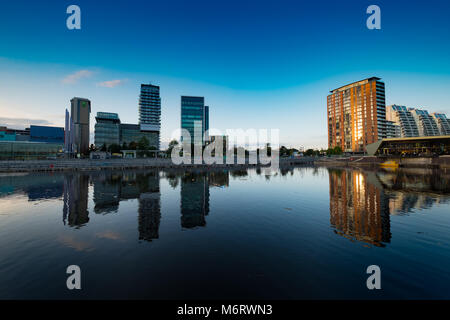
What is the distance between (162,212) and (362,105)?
206714mm

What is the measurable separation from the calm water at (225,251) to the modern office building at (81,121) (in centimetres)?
20610

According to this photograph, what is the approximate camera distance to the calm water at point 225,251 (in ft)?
25.6

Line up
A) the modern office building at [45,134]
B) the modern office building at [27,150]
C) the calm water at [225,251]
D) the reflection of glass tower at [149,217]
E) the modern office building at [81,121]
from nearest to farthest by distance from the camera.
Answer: the calm water at [225,251]
the reflection of glass tower at [149,217]
the modern office building at [27,150]
the modern office building at [45,134]
the modern office building at [81,121]

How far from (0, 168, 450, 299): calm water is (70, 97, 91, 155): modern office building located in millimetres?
206104

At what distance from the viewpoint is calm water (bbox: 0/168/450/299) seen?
7816 mm

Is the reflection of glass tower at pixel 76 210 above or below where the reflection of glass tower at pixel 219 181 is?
below

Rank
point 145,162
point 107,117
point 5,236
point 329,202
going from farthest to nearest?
point 107,117, point 145,162, point 329,202, point 5,236

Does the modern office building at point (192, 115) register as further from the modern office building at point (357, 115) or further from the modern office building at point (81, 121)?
the modern office building at point (357, 115)

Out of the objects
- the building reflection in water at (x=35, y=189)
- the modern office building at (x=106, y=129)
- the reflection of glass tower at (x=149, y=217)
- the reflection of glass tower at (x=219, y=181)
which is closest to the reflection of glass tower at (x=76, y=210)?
the building reflection in water at (x=35, y=189)

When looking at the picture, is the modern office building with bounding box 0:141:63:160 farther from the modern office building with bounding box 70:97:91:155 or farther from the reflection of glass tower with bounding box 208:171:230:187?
the reflection of glass tower with bounding box 208:171:230:187

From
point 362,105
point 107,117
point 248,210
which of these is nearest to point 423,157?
point 362,105

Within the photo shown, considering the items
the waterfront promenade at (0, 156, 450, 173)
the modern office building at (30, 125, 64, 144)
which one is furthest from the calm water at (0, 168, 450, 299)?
the modern office building at (30, 125, 64, 144)

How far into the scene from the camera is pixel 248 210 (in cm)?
2019

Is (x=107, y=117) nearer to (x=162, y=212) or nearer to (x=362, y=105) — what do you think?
(x=162, y=212)
